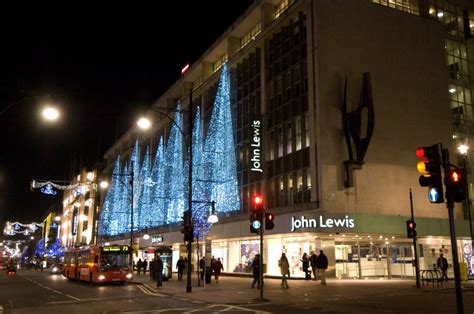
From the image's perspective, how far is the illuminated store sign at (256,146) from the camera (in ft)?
128

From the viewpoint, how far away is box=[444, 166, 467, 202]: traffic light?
458 inches

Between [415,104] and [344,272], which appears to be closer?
[344,272]

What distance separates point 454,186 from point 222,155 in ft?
113

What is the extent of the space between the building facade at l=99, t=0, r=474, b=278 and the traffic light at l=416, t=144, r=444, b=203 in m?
20.4

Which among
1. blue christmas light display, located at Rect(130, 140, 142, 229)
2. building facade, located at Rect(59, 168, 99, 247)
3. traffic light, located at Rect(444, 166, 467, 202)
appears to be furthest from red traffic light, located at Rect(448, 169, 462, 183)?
building facade, located at Rect(59, 168, 99, 247)

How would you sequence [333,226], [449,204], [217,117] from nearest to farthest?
1. [449,204]
2. [333,226]
3. [217,117]

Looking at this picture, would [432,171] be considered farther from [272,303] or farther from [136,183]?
[136,183]

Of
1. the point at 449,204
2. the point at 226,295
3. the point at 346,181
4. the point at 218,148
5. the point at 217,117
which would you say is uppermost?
the point at 217,117

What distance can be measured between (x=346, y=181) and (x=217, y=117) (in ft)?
54.7

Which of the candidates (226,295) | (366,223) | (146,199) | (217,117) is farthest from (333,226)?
(146,199)

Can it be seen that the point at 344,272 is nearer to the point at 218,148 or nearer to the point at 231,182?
the point at 231,182

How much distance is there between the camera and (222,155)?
4547cm

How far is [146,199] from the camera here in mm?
65375

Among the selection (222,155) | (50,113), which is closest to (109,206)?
(222,155)
